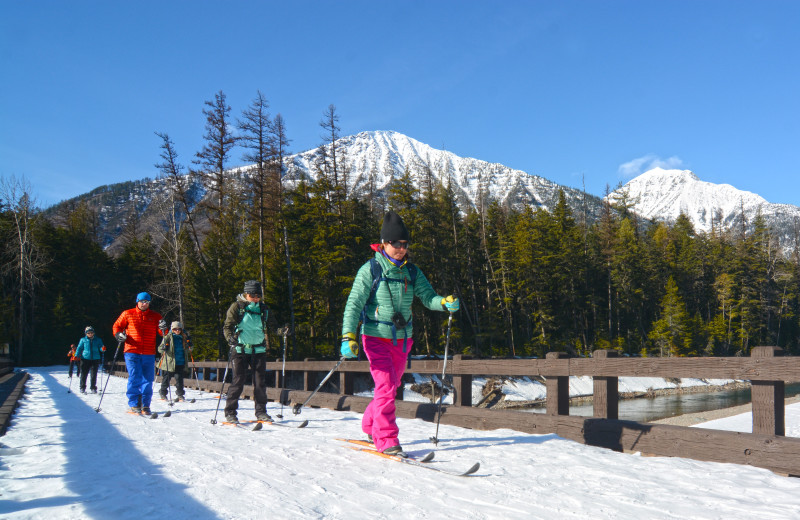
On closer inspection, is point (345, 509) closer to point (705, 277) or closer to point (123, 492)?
point (123, 492)

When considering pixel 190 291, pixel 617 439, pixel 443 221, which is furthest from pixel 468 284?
pixel 617 439

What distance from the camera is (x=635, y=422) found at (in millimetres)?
5305

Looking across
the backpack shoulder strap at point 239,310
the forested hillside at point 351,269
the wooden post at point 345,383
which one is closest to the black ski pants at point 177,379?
the wooden post at point 345,383

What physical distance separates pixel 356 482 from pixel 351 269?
33.5 meters

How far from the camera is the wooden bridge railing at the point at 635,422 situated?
172 inches

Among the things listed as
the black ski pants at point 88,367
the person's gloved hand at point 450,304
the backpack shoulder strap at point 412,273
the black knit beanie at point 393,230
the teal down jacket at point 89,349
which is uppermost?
the black knit beanie at point 393,230

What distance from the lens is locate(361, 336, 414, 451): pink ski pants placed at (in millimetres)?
5141

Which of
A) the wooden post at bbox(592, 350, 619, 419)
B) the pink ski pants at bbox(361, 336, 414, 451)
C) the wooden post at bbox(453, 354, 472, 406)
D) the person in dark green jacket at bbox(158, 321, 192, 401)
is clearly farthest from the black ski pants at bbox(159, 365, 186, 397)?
the wooden post at bbox(592, 350, 619, 419)

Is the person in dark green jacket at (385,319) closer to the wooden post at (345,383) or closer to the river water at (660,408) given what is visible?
the wooden post at (345,383)

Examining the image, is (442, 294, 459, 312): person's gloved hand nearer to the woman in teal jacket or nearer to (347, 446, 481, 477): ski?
(347, 446, 481, 477): ski

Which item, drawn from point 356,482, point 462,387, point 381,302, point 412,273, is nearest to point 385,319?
point 381,302

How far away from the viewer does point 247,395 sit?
44.1 ft

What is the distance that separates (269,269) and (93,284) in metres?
28.5

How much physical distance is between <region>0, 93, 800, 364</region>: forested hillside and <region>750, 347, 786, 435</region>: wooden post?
31024mm
